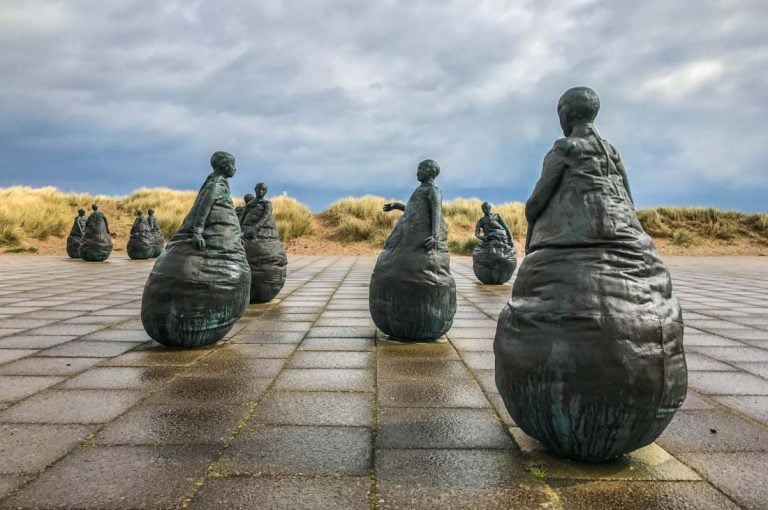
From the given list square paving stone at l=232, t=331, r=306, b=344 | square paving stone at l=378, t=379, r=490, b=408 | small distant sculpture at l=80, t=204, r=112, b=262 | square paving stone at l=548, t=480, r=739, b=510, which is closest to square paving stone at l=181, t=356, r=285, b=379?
square paving stone at l=232, t=331, r=306, b=344

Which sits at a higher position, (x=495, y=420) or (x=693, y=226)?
(x=693, y=226)

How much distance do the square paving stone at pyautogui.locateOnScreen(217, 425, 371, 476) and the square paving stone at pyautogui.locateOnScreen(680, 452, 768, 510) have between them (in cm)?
160

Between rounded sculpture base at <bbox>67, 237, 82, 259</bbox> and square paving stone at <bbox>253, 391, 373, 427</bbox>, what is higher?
rounded sculpture base at <bbox>67, 237, 82, 259</bbox>

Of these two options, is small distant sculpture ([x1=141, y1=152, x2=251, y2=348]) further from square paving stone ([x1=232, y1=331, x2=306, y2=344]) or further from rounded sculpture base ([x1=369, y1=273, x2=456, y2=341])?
rounded sculpture base ([x1=369, y1=273, x2=456, y2=341])

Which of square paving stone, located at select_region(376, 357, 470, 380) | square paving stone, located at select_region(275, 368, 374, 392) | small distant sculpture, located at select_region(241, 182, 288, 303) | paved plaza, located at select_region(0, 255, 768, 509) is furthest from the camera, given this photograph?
small distant sculpture, located at select_region(241, 182, 288, 303)

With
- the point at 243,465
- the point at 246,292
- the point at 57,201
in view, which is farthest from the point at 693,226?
the point at 57,201

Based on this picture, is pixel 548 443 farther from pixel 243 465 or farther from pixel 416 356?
pixel 416 356

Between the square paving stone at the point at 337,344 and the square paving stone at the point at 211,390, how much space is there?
3.71ft

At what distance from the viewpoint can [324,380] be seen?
4.04 meters

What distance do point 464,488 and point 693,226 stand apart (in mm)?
31114

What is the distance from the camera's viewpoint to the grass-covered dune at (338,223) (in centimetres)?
2362

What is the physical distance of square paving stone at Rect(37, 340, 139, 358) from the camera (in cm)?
484

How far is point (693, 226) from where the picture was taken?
28766mm

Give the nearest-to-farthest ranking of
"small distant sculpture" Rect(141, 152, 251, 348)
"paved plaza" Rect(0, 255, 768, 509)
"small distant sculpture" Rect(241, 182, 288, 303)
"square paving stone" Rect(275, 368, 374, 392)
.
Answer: "paved plaza" Rect(0, 255, 768, 509)
"square paving stone" Rect(275, 368, 374, 392)
"small distant sculpture" Rect(141, 152, 251, 348)
"small distant sculpture" Rect(241, 182, 288, 303)
